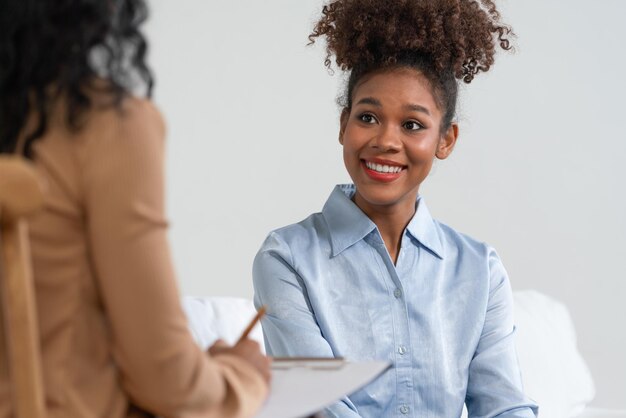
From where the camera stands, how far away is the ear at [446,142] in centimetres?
201

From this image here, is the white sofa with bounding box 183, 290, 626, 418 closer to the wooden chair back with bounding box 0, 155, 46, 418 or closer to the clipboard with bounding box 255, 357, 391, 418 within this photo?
the clipboard with bounding box 255, 357, 391, 418

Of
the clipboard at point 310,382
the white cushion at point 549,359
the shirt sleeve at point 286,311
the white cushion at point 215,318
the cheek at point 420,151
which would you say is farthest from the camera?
the white cushion at point 549,359

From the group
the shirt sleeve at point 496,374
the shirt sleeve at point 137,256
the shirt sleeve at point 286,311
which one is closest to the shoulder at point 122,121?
the shirt sleeve at point 137,256

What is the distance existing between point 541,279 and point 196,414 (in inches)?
109

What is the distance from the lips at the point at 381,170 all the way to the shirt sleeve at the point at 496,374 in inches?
11.7

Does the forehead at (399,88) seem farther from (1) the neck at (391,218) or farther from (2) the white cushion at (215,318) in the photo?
(2) the white cushion at (215,318)

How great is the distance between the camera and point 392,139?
6.16 feet

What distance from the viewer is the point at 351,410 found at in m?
1.78

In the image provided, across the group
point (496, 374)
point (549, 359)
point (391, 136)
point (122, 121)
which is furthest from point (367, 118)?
point (549, 359)

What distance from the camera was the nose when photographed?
187 cm

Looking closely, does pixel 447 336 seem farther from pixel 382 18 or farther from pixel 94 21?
pixel 94 21

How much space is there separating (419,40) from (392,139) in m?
0.20

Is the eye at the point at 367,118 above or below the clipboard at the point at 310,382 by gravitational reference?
above

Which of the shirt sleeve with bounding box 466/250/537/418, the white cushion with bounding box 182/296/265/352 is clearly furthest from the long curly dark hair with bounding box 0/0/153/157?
the white cushion with bounding box 182/296/265/352
